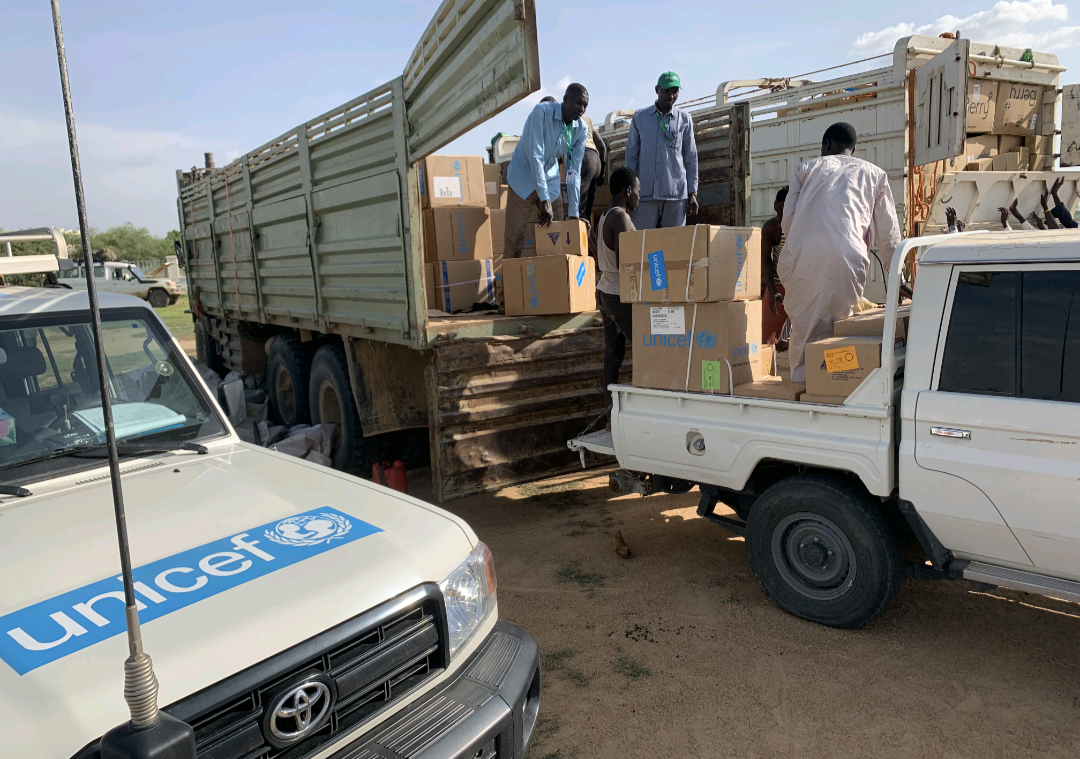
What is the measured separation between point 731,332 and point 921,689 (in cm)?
→ 170

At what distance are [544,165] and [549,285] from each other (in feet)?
4.26

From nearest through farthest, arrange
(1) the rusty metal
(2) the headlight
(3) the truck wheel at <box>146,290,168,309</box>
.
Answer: (2) the headlight
(1) the rusty metal
(3) the truck wheel at <box>146,290,168,309</box>

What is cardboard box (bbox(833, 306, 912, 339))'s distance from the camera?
327 cm

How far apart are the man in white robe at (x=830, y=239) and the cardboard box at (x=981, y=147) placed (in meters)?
5.61

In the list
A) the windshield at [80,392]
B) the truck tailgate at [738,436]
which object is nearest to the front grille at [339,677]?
the windshield at [80,392]

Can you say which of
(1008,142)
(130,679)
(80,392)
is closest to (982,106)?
(1008,142)

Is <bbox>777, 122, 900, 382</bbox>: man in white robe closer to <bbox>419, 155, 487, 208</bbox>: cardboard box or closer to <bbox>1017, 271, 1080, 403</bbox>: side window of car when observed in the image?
<bbox>1017, 271, 1080, 403</bbox>: side window of car

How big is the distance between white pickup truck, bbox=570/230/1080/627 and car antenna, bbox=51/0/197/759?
2.68 meters

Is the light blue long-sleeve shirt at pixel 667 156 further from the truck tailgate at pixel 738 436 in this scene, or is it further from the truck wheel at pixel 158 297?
the truck wheel at pixel 158 297

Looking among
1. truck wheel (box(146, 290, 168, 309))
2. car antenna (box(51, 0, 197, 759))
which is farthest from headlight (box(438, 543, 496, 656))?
truck wheel (box(146, 290, 168, 309))

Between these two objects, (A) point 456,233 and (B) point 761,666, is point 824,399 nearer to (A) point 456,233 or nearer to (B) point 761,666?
(B) point 761,666

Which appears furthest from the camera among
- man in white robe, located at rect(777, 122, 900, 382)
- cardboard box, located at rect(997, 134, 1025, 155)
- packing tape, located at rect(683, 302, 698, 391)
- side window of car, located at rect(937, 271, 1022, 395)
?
cardboard box, located at rect(997, 134, 1025, 155)

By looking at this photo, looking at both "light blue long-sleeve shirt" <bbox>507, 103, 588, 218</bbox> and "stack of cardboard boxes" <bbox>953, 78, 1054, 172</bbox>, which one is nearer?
"light blue long-sleeve shirt" <bbox>507, 103, 588, 218</bbox>

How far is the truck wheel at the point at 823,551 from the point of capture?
3.07 metres
